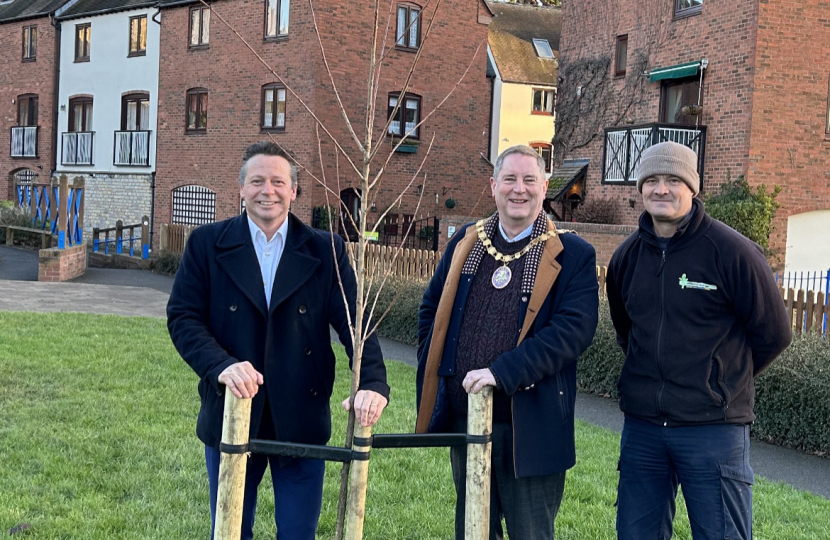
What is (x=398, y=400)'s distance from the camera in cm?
856

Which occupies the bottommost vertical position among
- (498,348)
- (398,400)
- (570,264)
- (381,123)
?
(398,400)

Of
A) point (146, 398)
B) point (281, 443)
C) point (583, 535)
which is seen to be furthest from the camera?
point (146, 398)

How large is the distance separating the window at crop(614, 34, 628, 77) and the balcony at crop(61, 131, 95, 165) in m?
19.1

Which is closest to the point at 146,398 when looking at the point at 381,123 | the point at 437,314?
the point at 437,314

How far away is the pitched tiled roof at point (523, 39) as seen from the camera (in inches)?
1256

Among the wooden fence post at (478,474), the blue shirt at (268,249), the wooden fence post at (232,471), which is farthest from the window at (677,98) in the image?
the wooden fence post at (232,471)

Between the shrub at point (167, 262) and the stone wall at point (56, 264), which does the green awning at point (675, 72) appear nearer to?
the shrub at point (167, 262)

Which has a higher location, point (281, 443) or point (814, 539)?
point (281, 443)

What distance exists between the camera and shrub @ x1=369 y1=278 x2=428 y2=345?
13336 millimetres

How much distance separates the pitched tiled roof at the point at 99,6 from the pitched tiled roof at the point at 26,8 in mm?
818

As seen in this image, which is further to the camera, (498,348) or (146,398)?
(146,398)

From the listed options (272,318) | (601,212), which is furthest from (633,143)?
(272,318)

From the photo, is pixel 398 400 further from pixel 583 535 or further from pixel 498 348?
pixel 498 348

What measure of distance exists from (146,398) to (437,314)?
517 cm
